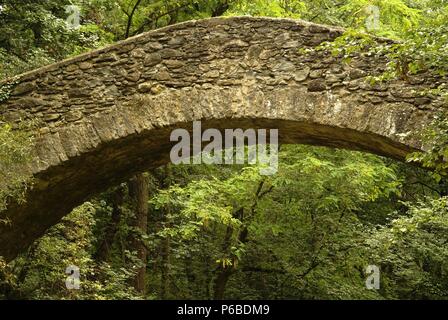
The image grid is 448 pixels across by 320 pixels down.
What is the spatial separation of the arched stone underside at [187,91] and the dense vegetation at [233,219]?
42 cm

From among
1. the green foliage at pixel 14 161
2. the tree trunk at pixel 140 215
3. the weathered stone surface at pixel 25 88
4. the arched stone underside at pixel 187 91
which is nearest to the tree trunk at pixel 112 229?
the tree trunk at pixel 140 215

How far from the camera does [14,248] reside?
Result: 25.0 ft

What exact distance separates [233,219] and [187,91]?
3.20 meters

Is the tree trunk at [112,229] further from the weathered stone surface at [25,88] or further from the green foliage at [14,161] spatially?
the weathered stone surface at [25,88]

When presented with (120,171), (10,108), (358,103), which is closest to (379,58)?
(358,103)

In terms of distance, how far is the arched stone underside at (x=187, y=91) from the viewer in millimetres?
6473

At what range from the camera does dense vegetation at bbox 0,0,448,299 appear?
27.5ft

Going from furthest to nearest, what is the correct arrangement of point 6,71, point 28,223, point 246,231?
point 246,231 → point 6,71 → point 28,223

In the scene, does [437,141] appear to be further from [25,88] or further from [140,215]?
[140,215]

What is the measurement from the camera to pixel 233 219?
372 inches

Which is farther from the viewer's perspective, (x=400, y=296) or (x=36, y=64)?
(x=400, y=296)

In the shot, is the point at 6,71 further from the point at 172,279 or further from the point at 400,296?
the point at 400,296

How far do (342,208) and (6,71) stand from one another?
630 cm

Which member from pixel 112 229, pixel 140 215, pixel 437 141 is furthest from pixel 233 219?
pixel 437 141
